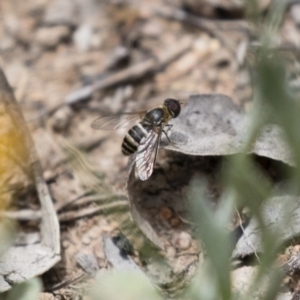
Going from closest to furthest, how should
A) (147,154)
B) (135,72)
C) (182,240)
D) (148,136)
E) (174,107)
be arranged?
(182,240), (147,154), (148,136), (174,107), (135,72)

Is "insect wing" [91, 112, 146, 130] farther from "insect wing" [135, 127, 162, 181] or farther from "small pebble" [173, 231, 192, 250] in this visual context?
"small pebble" [173, 231, 192, 250]

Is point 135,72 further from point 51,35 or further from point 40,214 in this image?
point 40,214

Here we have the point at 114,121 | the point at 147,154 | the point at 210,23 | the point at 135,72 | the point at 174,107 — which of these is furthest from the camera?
the point at 210,23

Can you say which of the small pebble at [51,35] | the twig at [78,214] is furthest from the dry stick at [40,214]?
the small pebble at [51,35]

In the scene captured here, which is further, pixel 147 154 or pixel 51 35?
pixel 51 35

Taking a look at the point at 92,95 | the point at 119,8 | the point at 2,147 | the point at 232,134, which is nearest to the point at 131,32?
the point at 119,8

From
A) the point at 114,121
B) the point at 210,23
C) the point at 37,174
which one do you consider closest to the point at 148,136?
the point at 114,121

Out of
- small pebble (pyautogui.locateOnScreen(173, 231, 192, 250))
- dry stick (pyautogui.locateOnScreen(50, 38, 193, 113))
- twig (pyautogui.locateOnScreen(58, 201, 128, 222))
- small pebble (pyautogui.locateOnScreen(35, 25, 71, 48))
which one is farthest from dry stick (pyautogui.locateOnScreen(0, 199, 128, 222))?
small pebble (pyautogui.locateOnScreen(35, 25, 71, 48))

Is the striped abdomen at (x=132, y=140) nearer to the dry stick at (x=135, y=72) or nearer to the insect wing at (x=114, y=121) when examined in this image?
the insect wing at (x=114, y=121)
